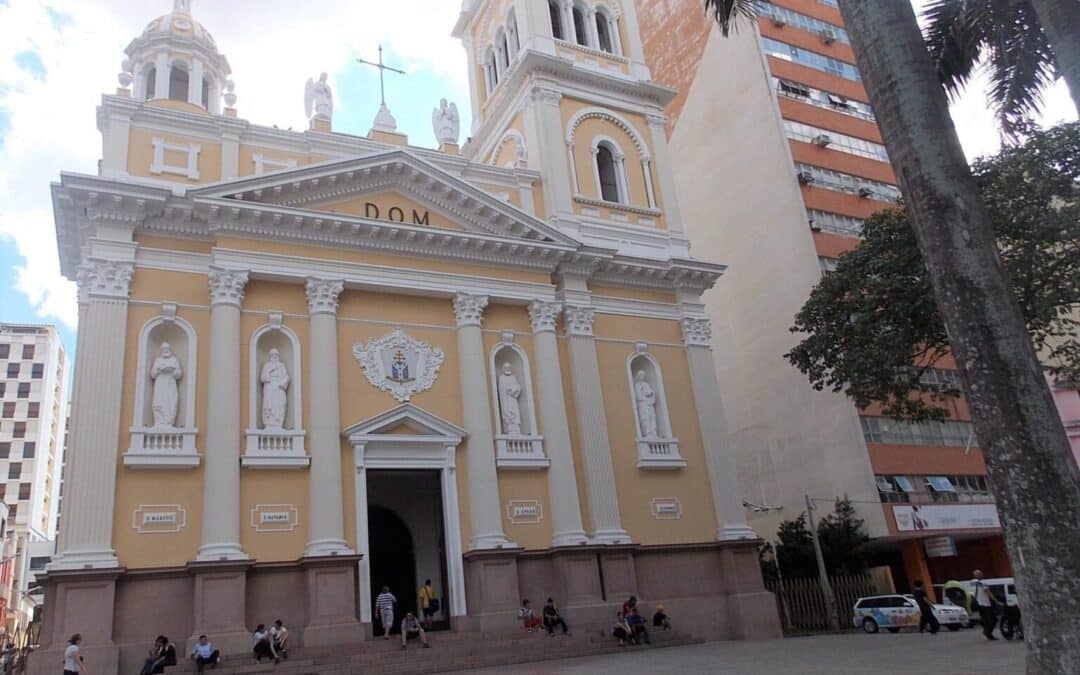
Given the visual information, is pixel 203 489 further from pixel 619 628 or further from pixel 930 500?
pixel 930 500

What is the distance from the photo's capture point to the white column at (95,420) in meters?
15.3

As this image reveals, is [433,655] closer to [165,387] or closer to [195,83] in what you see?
[165,387]

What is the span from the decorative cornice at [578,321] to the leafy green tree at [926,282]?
4978 millimetres

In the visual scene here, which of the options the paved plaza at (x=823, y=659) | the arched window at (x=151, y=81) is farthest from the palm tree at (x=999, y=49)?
the arched window at (x=151, y=81)

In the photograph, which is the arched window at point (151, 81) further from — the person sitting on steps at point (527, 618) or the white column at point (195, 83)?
the person sitting on steps at point (527, 618)

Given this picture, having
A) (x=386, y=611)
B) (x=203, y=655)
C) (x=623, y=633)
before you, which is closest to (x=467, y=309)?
(x=386, y=611)

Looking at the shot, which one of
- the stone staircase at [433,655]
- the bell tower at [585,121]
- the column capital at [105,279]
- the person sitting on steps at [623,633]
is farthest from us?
the bell tower at [585,121]

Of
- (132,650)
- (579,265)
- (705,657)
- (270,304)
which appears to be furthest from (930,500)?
(132,650)

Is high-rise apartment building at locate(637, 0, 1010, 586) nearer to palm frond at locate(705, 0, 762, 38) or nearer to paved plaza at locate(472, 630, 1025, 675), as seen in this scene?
paved plaza at locate(472, 630, 1025, 675)

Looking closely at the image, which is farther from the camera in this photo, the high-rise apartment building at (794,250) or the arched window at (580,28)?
the high-rise apartment building at (794,250)

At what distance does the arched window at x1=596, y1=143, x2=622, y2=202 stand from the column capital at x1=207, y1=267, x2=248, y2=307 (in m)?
10.7

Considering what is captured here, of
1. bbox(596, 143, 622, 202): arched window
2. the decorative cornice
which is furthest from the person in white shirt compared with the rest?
bbox(596, 143, 622, 202): arched window

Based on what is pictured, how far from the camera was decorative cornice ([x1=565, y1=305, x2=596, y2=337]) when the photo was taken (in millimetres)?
21547

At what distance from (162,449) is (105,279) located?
3.53 m
